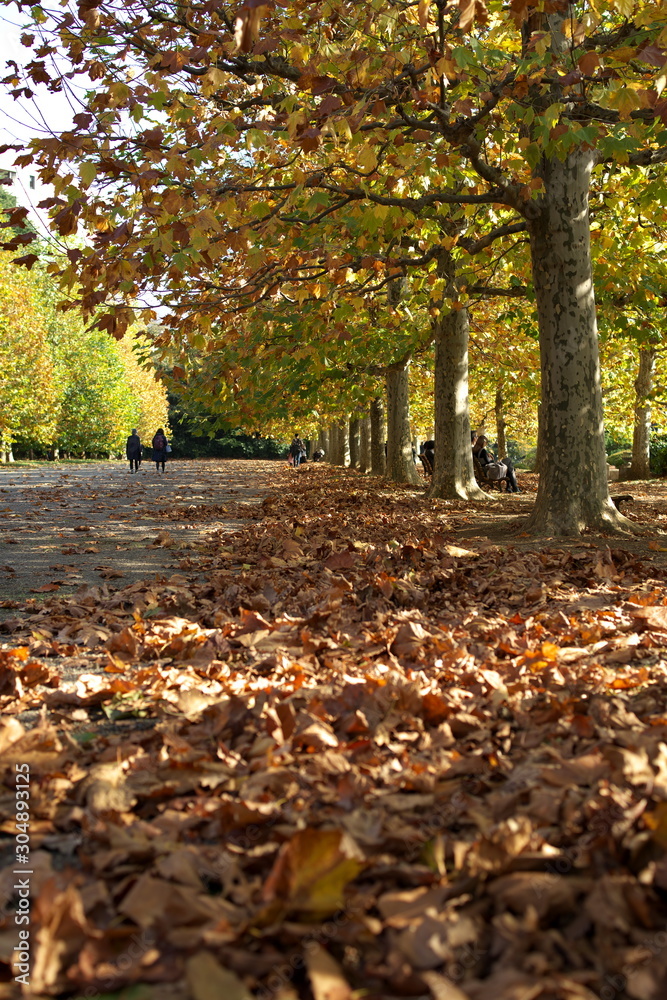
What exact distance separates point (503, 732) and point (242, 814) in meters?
1.10

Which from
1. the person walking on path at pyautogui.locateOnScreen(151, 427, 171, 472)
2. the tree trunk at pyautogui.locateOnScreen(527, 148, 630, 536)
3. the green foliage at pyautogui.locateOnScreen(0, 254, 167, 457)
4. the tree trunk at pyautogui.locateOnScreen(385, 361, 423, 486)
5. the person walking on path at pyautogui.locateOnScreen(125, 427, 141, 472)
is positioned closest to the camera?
the tree trunk at pyautogui.locateOnScreen(527, 148, 630, 536)

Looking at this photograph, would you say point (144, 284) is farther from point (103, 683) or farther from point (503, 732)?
point (503, 732)

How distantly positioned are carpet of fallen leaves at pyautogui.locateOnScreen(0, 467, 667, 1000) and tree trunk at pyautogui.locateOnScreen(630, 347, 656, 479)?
66.2ft

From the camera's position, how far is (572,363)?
29.1 feet

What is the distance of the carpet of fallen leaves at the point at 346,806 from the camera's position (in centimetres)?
178

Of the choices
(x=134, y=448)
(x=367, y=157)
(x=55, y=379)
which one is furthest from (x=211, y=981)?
(x=55, y=379)

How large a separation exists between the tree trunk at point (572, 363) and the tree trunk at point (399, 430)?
1143cm

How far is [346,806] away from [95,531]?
10247 millimetres

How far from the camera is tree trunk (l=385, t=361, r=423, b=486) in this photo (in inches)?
829

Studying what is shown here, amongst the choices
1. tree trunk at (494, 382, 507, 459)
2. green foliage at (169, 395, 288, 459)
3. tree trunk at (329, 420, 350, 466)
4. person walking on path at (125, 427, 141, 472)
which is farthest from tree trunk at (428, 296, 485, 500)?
green foliage at (169, 395, 288, 459)

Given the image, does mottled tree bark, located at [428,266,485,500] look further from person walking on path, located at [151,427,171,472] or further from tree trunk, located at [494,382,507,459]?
person walking on path, located at [151,427,171,472]

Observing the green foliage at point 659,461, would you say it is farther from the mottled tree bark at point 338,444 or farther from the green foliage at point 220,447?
the green foliage at point 220,447

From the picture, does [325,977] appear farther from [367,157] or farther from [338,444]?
[338,444]

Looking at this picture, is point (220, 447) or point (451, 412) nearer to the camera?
point (451, 412)
